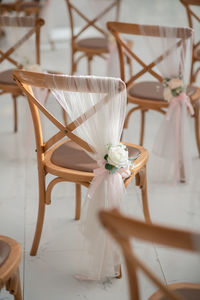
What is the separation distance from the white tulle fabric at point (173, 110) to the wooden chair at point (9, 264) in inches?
56.6

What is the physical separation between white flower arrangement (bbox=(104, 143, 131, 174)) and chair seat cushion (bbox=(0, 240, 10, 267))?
535 millimetres

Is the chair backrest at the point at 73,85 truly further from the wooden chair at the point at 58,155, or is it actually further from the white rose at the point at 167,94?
the white rose at the point at 167,94

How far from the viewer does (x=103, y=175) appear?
1.97 meters

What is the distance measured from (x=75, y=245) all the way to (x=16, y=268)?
788mm

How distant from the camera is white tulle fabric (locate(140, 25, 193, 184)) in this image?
2.64 m

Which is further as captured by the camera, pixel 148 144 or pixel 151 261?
pixel 148 144

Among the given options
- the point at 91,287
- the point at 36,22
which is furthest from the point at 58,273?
the point at 36,22

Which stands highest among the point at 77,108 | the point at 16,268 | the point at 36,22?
the point at 36,22

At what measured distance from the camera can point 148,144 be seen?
3.43m

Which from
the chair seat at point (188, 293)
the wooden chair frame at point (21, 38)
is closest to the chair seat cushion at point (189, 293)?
the chair seat at point (188, 293)

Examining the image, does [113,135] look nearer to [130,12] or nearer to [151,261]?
[151,261]

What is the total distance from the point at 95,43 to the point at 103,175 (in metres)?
2.39

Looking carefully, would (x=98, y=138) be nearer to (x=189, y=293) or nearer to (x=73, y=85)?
(x=73, y=85)

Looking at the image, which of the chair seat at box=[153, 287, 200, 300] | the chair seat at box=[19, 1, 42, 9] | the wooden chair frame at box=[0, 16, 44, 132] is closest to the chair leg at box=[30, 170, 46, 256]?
the chair seat at box=[153, 287, 200, 300]
